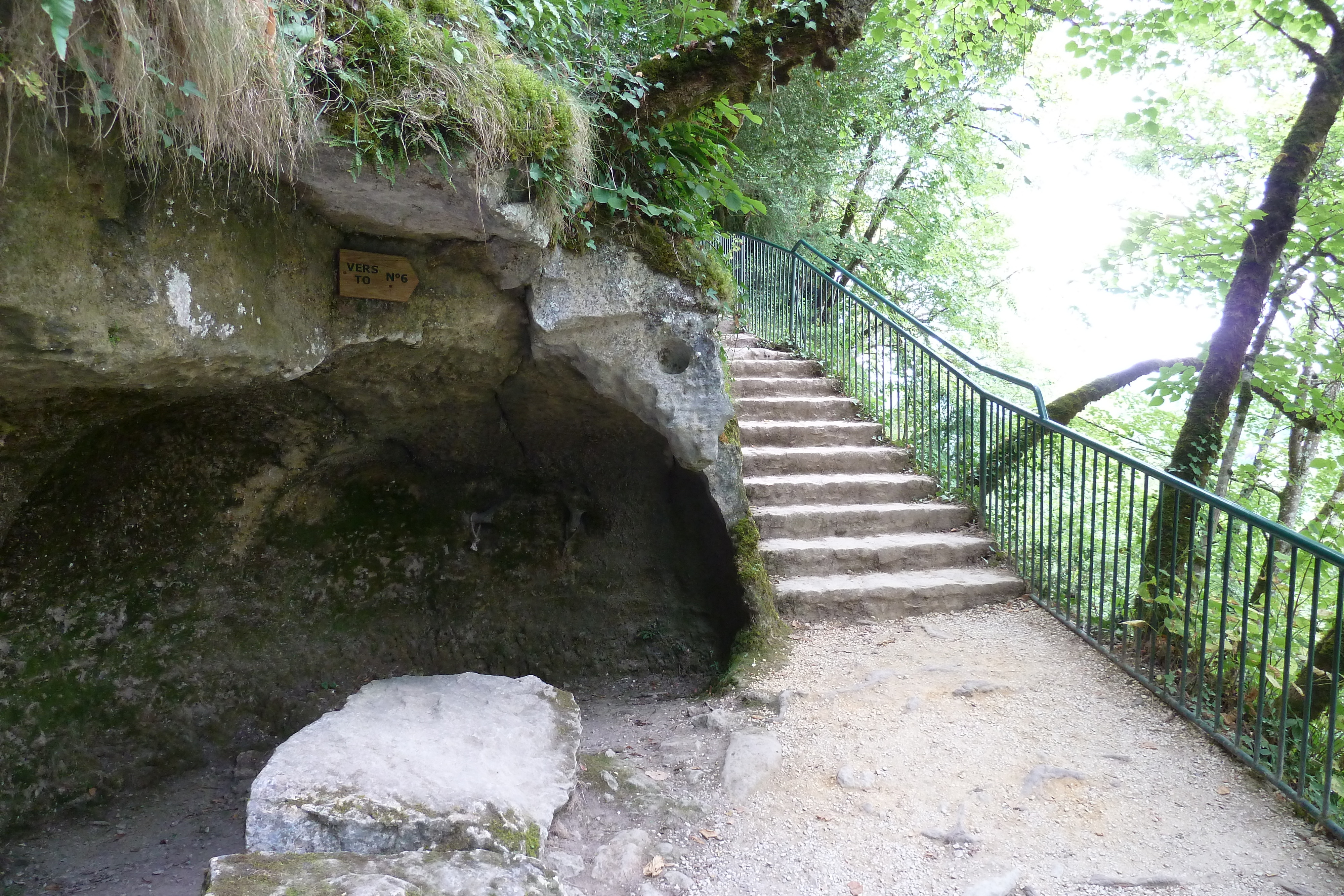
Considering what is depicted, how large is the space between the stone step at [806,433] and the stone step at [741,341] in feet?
4.91


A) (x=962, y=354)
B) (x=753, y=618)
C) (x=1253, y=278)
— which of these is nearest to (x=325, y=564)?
(x=753, y=618)

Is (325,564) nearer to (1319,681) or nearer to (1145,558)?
(1145,558)

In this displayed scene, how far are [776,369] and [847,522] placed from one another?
2.19m

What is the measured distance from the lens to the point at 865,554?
494 cm

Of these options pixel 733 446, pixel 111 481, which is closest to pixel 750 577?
pixel 733 446

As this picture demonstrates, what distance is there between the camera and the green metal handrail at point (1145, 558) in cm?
305

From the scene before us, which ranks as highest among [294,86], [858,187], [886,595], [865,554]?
[858,187]

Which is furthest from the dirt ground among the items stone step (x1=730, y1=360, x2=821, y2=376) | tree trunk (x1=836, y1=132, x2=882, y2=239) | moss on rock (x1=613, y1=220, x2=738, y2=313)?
tree trunk (x1=836, y1=132, x2=882, y2=239)

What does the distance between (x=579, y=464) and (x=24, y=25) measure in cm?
385

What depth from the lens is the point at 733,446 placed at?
4.69 m

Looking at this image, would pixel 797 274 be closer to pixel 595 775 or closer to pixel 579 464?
pixel 579 464

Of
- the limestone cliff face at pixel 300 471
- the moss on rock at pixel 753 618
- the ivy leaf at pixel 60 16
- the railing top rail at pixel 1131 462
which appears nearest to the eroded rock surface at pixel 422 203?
the limestone cliff face at pixel 300 471

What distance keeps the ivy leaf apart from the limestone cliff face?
0.89 m

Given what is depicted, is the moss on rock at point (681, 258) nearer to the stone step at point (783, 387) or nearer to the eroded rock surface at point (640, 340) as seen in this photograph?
the eroded rock surface at point (640, 340)
